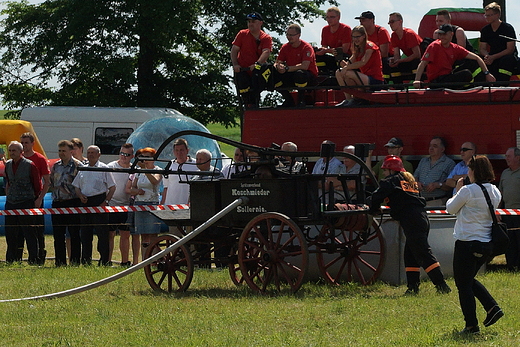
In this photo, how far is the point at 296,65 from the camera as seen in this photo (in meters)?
13.4

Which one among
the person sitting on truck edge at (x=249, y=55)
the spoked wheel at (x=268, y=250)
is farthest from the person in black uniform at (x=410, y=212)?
the person sitting on truck edge at (x=249, y=55)

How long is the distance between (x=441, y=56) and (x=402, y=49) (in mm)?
1772

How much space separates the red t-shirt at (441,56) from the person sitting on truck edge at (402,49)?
1.39 metres

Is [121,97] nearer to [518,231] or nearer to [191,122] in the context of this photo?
[191,122]

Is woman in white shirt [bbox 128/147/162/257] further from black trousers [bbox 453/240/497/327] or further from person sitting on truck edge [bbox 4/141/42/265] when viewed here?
black trousers [bbox 453/240/497/327]

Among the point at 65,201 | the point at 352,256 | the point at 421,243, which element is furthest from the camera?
the point at 65,201

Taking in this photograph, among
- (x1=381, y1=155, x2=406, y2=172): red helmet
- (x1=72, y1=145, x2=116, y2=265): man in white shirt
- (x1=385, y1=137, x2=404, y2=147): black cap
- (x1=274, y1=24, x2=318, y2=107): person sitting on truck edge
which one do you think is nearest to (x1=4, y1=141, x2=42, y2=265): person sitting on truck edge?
(x1=72, y1=145, x2=116, y2=265): man in white shirt

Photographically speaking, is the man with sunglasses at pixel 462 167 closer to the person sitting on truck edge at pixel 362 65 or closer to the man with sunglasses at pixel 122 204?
the person sitting on truck edge at pixel 362 65

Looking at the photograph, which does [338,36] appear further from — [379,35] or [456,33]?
[456,33]

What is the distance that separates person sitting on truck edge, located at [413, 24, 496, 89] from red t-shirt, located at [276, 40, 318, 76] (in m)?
1.63

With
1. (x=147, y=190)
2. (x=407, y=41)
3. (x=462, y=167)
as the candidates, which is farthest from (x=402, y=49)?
(x=147, y=190)

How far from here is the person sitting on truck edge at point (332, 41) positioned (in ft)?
46.9

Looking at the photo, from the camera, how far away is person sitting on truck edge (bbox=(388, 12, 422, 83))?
46.8 feet

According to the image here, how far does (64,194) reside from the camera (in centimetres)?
1302
